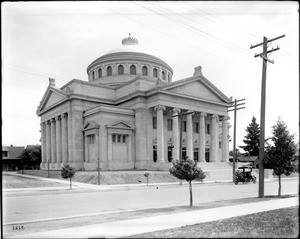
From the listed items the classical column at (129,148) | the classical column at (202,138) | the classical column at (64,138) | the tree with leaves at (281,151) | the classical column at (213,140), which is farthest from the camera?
the classical column at (213,140)

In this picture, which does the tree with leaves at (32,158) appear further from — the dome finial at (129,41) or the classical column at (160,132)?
the classical column at (160,132)

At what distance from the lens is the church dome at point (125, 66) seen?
58.5 m

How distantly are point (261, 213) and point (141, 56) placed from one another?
5116cm

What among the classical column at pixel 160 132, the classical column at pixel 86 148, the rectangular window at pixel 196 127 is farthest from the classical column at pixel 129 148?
the rectangular window at pixel 196 127

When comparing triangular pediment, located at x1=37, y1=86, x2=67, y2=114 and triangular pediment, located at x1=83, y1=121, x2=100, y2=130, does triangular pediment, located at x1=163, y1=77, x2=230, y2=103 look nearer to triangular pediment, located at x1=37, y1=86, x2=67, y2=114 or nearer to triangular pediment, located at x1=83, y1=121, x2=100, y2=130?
triangular pediment, located at x1=83, y1=121, x2=100, y2=130

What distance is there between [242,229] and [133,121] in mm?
38280

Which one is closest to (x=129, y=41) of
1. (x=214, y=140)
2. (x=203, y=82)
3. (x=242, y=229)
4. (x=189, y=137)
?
(x=203, y=82)

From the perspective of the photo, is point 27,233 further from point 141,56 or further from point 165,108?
point 141,56

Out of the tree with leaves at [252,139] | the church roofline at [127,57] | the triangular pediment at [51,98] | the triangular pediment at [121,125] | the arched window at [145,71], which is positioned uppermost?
the church roofline at [127,57]

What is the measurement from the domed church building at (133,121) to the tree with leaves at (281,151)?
69.2ft

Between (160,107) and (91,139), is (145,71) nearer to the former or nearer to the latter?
(160,107)

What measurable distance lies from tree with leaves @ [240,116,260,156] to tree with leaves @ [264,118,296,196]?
5755cm

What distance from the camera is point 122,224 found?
10.1 m

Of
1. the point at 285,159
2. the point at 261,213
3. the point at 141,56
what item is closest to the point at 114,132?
the point at 141,56
